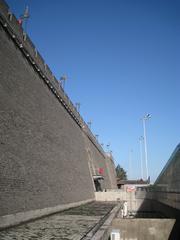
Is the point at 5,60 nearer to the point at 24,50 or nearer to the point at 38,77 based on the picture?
the point at 24,50

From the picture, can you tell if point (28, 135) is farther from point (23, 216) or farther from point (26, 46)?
point (26, 46)

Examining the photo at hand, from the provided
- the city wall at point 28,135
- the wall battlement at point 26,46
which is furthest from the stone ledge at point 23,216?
the wall battlement at point 26,46

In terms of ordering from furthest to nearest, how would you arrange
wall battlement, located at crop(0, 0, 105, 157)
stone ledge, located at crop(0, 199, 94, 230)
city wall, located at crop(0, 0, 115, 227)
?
wall battlement, located at crop(0, 0, 105, 157) < city wall, located at crop(0, 0, 115, 227) < stone ledge, located at crop(0, 199, 94, 230)

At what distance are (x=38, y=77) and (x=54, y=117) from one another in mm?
2978

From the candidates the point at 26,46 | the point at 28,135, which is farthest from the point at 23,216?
the point at 26,46

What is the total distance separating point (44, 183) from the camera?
13.1 m

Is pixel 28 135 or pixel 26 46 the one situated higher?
pixel 26 46

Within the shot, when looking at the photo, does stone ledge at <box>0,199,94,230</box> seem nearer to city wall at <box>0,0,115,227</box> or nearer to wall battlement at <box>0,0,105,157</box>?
city wall at <box>0,0,115,227</box>

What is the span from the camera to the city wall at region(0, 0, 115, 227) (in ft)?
31.3

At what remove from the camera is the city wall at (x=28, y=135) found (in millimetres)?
9531

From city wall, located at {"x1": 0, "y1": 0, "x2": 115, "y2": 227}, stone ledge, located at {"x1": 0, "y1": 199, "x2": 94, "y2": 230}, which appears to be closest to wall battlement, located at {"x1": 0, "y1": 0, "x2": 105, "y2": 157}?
city wall, located at {"x1": 0, "y1": 0, "x2": 115, "y2": 227}

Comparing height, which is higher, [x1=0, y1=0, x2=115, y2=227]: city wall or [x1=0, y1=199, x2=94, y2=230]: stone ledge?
[x1=0, y1=0, x2=115, y2=227]: city wall

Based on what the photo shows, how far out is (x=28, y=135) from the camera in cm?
1188

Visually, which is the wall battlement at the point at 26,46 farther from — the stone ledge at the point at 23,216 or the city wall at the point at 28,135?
the stone ledge at the point at 23,216
